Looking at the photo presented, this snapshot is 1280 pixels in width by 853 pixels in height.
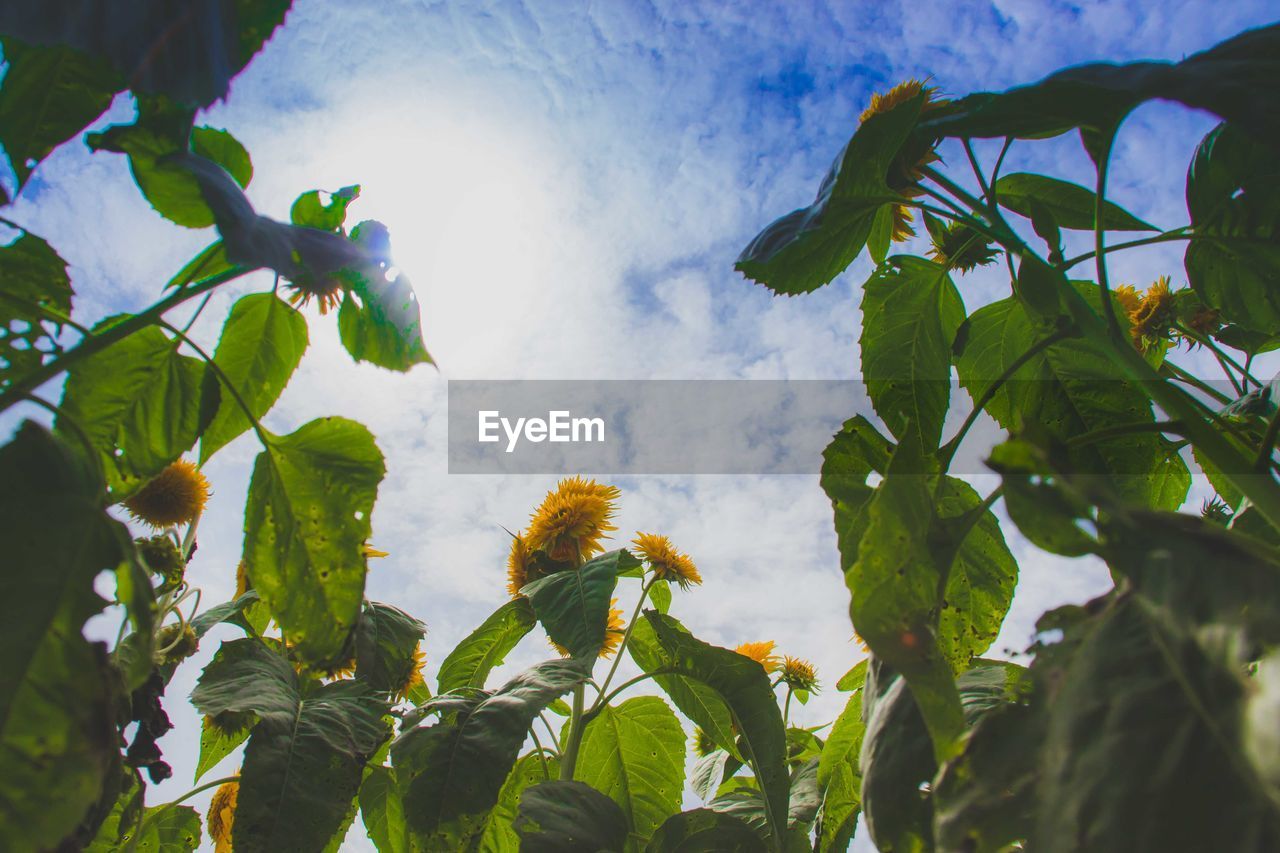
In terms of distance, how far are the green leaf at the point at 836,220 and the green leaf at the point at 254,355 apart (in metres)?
0.43

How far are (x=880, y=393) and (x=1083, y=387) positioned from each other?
188 mm

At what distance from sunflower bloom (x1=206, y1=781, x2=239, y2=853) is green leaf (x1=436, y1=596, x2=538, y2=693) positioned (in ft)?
1.35

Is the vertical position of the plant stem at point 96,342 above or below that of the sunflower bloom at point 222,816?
above

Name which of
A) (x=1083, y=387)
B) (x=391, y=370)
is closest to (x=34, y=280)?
(x=391, y=370)

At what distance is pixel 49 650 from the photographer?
0.42 meters

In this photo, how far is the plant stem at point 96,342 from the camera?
1.53ft

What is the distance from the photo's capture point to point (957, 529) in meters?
0.53

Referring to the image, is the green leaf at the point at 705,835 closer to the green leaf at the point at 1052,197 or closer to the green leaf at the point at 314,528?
the green leaf at the point at 314,528

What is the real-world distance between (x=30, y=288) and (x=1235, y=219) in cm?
99

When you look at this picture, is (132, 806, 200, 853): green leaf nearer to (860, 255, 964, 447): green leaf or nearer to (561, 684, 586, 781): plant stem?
(561, 684, 586, 781): plant stem

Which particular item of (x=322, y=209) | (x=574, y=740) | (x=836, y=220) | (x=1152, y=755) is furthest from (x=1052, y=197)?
(x=574, y=740)

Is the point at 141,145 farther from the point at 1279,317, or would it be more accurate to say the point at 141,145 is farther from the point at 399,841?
the point at 399,841

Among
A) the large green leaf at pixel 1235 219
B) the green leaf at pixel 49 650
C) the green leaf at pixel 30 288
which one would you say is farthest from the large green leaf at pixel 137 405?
the large green leaf at pixel 1235 219

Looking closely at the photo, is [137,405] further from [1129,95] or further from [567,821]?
[1129,95]
